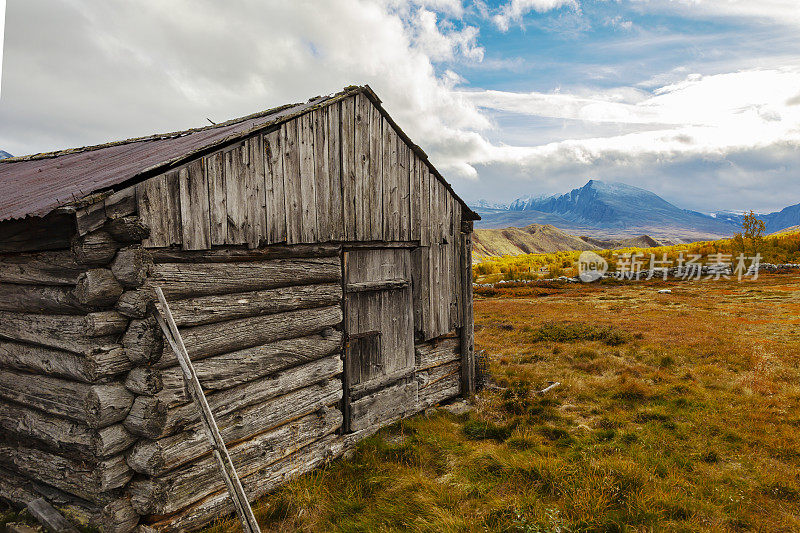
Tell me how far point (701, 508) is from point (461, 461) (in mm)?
2912

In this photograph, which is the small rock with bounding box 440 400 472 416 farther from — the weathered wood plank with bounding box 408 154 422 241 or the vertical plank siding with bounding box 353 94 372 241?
the vertical plank siding with bounding box 353 94 372 241

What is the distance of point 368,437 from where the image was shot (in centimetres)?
695

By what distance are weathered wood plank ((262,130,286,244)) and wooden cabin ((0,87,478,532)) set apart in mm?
18

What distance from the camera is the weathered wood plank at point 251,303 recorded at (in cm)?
458

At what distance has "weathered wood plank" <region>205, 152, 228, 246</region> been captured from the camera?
15.6 ft

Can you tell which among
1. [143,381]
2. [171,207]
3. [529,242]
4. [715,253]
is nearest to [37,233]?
[171,207]

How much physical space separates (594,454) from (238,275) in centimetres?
563

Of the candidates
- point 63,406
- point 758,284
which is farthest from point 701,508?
point 758,284

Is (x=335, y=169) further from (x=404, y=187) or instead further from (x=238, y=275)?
(x=238, y=275)

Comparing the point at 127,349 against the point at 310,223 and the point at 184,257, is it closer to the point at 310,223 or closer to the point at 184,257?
the point at 184,257

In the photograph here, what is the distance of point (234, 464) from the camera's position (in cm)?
504

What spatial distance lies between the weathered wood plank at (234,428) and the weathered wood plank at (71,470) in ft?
0.55

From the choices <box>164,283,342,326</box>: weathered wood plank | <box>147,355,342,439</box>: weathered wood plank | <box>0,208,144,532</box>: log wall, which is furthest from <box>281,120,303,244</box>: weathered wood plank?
<box>0,208,144,532</box>: log wall

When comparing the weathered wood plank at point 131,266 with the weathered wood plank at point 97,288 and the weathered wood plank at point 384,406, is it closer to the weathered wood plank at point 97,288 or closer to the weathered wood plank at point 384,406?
the weathered wood plank at point 97,288
